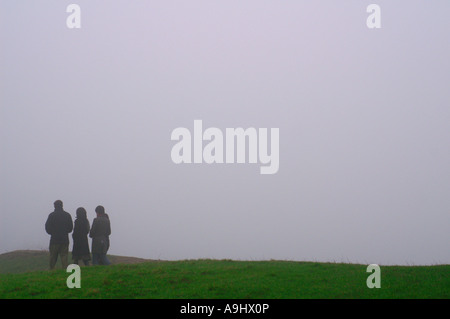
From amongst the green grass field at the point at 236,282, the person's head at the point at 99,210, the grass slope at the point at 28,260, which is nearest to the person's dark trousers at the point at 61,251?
the person's head at the point at 99,210

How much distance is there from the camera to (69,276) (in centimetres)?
1591

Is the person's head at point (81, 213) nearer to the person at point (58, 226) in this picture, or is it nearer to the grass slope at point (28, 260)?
the person at point (58, 226)

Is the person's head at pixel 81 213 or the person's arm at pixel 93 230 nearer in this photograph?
the person's arm at pixel 93 230

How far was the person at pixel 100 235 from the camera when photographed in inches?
797

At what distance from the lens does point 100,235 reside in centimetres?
2028

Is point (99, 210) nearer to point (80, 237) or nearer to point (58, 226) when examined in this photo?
point (80, 237)

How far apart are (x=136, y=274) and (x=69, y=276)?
80.2 inches

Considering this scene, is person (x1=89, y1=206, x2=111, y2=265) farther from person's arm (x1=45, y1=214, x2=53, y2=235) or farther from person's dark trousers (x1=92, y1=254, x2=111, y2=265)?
person's arm (x1=45, y1=214, x2=53, y2=235)

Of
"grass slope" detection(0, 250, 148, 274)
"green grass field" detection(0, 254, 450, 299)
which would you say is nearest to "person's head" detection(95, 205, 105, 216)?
"green grass field" detection(0, 254, 450, 299)

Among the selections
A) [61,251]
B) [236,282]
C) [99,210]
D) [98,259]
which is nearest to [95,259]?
[98,259]

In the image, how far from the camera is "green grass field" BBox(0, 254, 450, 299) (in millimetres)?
13047

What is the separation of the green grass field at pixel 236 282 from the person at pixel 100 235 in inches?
93.6
